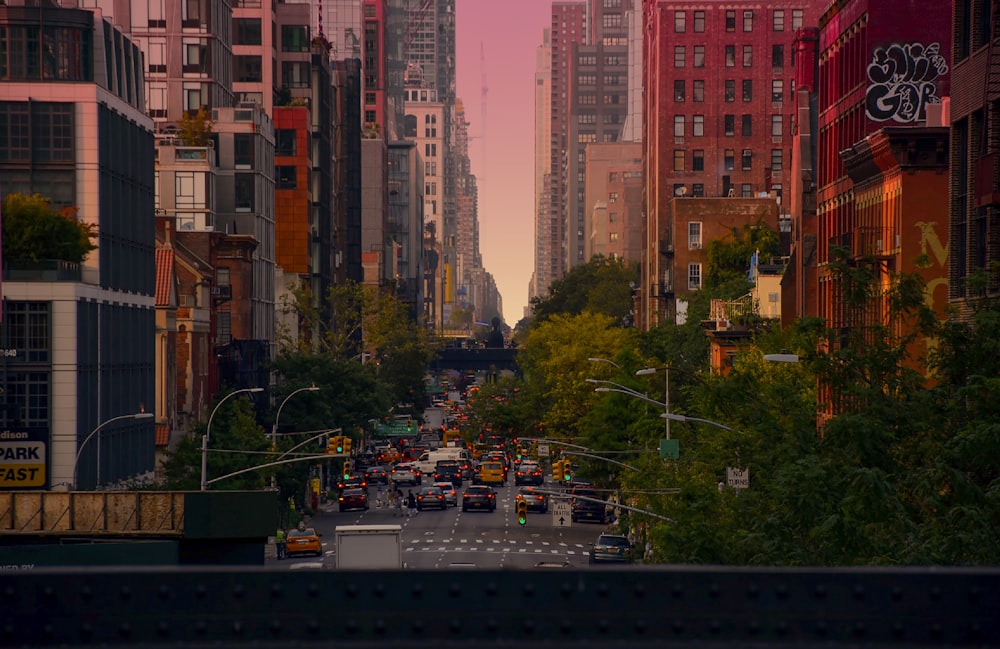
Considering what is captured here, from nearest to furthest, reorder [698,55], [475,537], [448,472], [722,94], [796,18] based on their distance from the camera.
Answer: [475,537] → [448,472] → [796,18] → [698,55] → [722,94]

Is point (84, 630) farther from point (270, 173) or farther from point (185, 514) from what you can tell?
point (270, 173)

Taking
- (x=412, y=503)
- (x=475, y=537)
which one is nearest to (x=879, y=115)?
(x=475, y=537)

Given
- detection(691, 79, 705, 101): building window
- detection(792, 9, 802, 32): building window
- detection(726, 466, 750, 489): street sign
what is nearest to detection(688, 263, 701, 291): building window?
detection(691, 79, 705, 101): building window

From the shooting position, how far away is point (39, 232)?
65.5m

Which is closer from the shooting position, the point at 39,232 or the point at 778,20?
the point at 39,232

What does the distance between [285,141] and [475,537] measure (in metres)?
75.8

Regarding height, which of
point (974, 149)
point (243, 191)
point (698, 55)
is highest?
point (698, 55)

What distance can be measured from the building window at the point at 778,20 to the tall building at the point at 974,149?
109366 millimetres

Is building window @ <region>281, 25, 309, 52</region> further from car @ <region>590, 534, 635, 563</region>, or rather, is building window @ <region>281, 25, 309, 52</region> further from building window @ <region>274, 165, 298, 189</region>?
car @ <region>590, 534, 635, 563</region>

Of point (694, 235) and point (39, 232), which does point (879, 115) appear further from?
point (694, 235)

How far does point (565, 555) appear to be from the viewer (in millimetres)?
72375

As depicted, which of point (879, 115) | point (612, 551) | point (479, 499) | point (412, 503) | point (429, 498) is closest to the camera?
point (879, 115)

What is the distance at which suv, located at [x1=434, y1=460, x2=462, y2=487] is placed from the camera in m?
119

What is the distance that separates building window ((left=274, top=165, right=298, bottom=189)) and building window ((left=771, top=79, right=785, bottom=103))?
45966 mm
